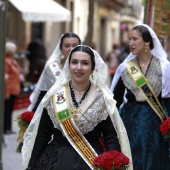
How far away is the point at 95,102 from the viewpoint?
14.9 feet

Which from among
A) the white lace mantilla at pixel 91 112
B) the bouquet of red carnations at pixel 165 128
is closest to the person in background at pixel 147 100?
the bouquet of red carnations at pixel 165 128

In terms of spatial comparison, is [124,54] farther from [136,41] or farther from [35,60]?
[136,41]

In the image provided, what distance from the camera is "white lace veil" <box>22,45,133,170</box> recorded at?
4.54 meters

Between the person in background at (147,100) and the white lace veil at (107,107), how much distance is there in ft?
5.73

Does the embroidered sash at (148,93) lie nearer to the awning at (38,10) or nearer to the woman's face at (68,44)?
the woman's face at (68,44)

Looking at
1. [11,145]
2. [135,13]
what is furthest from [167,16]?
[135,13]

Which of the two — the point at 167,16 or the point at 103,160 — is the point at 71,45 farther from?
the point at 103,160

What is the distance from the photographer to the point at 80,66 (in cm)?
445

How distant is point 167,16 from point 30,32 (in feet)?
57.0

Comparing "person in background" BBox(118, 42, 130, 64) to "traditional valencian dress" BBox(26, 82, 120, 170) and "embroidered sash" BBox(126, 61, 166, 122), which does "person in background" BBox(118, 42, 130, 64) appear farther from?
"traditional valencian dress" BBox(26, 82, 120, 170)

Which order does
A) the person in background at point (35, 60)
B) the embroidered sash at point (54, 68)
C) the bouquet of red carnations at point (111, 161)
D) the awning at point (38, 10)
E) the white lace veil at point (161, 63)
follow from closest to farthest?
the bouquet of red carnations at point (111, 161) → the white lace veil at point (161, 63) → the embroidered sash at point (54, 68) → the awning at point (38, 10) → the person in background at point (35, 60)

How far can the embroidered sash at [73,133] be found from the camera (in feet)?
14.5

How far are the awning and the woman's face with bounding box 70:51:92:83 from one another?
900 centimetres

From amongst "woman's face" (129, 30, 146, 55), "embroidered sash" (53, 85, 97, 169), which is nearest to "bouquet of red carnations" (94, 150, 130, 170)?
"embroidered sash" (53, 85, 97, 169)
